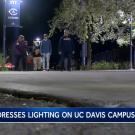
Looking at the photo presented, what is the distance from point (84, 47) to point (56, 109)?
85.0 ft

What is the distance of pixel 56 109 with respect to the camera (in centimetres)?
704

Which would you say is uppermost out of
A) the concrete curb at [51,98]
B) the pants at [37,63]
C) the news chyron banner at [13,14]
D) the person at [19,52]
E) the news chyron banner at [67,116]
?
the news chyron banner at [13,14]

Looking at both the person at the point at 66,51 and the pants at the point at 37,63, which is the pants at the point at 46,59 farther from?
the pants at the point at 37,63

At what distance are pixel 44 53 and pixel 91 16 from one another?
873 centimetres

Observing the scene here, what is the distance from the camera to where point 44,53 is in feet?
78.3

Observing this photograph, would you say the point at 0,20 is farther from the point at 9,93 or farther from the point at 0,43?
the point at 9,93

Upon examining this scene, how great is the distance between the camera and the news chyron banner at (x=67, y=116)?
252 inches

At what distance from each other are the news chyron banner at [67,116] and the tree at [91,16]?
2436 centimetres

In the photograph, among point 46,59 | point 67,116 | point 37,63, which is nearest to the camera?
point 67,116

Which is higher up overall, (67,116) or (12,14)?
(12,14)

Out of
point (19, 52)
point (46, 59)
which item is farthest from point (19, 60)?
point (46, 59)

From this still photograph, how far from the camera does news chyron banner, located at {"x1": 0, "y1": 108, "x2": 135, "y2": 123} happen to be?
252 inches

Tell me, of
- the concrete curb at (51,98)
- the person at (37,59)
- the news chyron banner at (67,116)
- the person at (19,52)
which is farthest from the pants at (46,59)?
the news chyron banner at (67,116)

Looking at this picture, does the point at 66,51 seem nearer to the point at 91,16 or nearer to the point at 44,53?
the point at 44,53
